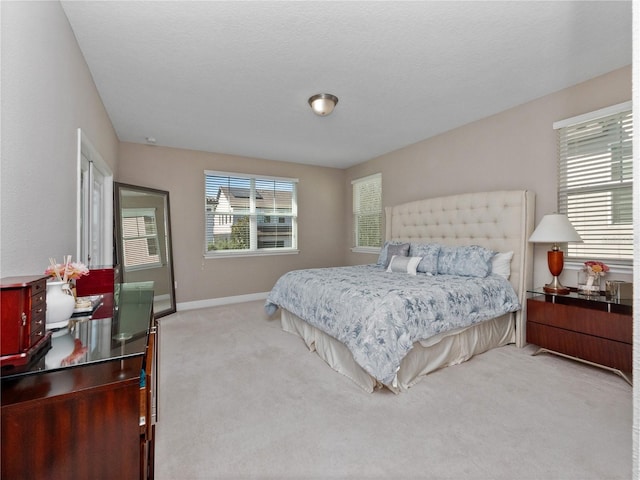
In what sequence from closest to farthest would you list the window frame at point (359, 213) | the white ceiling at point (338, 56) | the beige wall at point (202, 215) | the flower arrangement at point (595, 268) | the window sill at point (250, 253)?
the white ceiling at point (338, 56) → the flower arrangement at point (595, 268) → the beige wall at point (202, 215) → the window sill at point (250, 253) → the window frame at point (359, 213)

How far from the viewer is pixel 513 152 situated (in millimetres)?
3422

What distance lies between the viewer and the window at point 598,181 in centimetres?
266

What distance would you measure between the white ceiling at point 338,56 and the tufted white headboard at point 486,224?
103 cm

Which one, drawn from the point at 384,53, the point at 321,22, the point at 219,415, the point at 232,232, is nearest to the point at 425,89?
the point at 384,53

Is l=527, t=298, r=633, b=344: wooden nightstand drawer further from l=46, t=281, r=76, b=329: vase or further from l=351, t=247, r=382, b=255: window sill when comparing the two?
l=46, t=281, r=76, b=329: vase

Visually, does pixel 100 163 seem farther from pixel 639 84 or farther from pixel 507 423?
pixel 507 423

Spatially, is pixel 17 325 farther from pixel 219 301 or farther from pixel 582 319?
pixel 219 301

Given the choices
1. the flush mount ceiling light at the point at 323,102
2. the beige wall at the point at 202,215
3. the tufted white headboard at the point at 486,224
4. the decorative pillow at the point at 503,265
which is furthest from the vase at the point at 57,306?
the beige wall at the point at 202,215

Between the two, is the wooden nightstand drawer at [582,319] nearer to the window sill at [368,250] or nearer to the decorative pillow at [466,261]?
the decorative pillow at [466,261]

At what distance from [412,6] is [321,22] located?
57 centimetres

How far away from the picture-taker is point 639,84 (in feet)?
1.37

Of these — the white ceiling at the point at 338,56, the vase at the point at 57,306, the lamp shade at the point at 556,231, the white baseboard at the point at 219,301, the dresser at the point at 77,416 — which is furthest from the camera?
the white baseboard at the point at 219,301

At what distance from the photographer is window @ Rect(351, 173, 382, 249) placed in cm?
550

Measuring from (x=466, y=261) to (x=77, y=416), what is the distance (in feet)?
11.2
